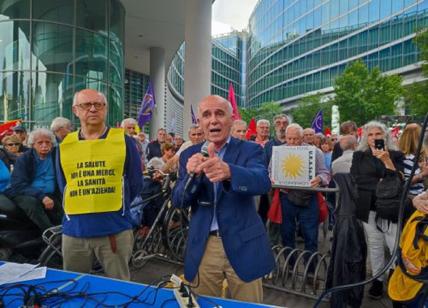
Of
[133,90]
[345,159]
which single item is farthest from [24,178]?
[133,90]

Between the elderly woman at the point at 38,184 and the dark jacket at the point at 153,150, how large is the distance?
504 cm

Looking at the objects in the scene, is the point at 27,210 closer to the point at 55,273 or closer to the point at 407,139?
the point at 55,273

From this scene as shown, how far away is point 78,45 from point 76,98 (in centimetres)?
1448

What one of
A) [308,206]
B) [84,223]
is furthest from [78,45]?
[84,223]

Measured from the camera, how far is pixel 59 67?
50.5 feet

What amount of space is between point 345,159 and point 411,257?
97.0 inches

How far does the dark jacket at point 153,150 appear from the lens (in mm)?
9539

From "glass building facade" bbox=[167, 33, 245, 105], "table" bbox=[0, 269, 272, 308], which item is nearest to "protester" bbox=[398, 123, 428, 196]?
"table" bbox=[0, 269, 272, 308]

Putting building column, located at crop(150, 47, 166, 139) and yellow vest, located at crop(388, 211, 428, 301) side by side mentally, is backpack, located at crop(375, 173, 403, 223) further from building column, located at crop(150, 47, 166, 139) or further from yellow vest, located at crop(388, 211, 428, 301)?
building column, located at crop(150, 47, 166, 139)

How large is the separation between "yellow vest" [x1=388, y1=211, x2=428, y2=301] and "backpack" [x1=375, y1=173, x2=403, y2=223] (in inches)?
27.7

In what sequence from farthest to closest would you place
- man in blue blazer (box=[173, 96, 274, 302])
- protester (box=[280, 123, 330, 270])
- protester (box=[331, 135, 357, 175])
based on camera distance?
protester (box=[331, 135, 357, 175]) → protester (box=[280, 123, 330, 270]) → man in blue blazer (box=[173, 96, 274, 302])

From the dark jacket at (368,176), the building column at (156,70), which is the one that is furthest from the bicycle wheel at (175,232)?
the building column at (156,70)

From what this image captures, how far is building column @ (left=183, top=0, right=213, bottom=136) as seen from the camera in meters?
13.7

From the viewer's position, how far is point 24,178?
164 inches
